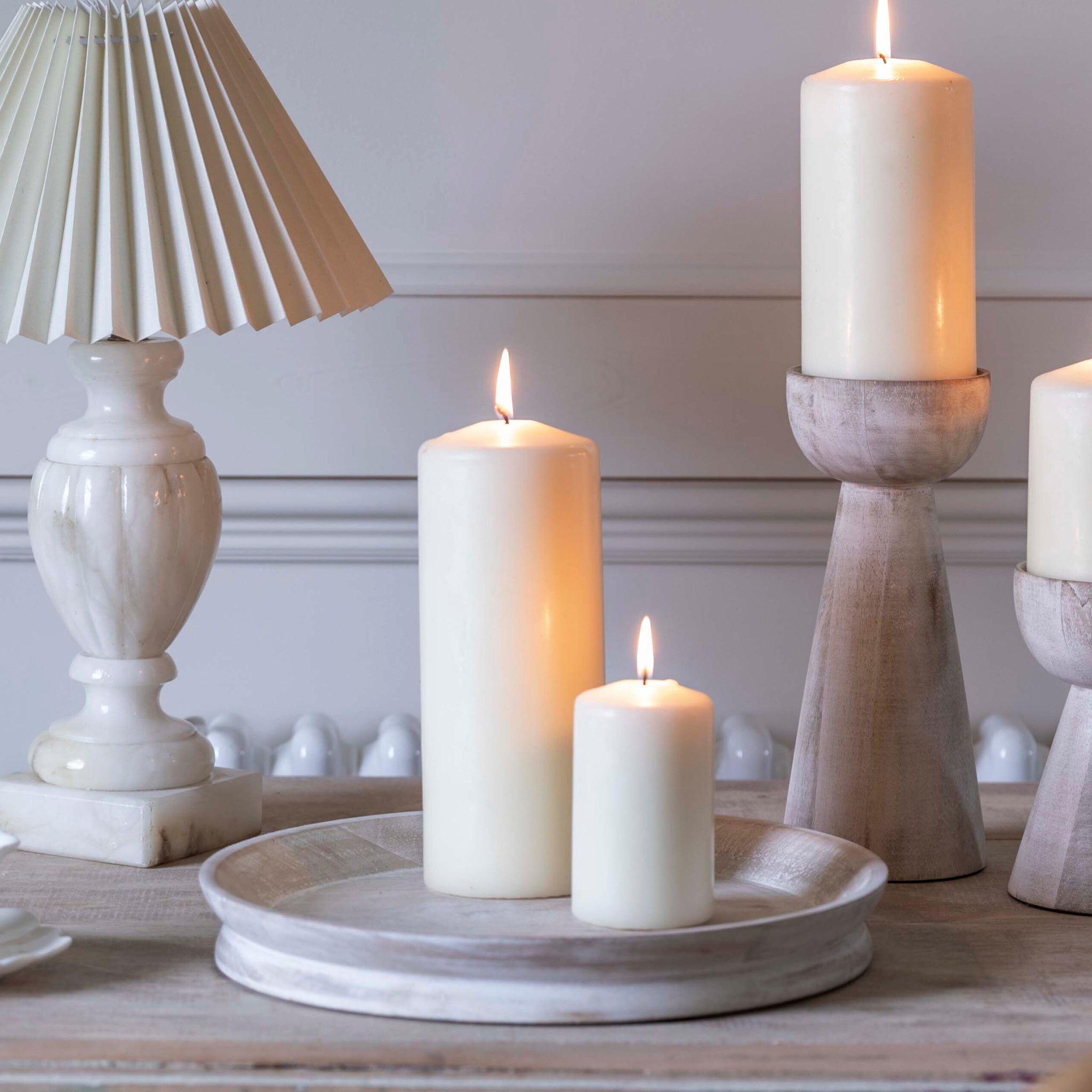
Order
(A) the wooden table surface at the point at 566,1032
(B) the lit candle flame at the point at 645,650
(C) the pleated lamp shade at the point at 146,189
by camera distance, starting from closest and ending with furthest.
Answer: (A) the wooden table surface at the point at 566,1032, (B) the lit candle flame at the point at 645,650, (C) the pleated lamp shade at the point at 146,189

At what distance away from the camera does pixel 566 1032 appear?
18.6 inches

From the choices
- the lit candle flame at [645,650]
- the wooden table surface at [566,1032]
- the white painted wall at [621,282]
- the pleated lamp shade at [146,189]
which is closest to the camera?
the wooden table surface at [566,1032]


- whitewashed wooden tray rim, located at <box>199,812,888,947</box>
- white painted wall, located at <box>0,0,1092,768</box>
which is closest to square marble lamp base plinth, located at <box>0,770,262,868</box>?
whitewashed wooden tray rim, located at <box>199,812,888,947</box>

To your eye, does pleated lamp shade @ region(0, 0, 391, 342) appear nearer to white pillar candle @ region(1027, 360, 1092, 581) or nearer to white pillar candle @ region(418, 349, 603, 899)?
white pillar candle @ region(418, 349, 603, 899)

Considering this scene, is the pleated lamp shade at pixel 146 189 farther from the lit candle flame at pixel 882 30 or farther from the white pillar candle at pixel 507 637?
the lit candle flame at pixel 882 30

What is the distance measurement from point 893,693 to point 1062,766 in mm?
83

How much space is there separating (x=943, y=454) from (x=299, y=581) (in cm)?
54

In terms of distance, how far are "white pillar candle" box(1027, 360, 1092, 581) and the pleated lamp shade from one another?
0.33m

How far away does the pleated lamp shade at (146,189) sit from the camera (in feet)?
2.11

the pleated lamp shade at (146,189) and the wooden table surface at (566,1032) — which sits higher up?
the pleated lamp shade at (146,189)

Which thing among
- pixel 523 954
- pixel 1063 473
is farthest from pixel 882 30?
pixel 523 954

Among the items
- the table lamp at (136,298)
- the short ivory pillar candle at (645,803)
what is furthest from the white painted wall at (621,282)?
the short ivory pillar candle at (645,803)

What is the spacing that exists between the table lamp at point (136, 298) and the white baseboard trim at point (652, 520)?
0.95 ft

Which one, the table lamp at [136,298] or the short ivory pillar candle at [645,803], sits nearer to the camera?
the short ivory pillar candle at [645,803]
